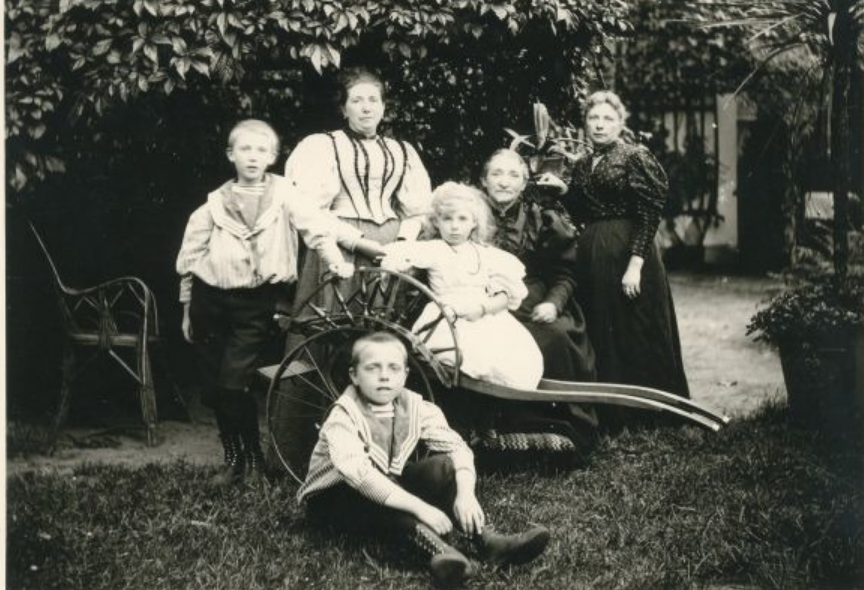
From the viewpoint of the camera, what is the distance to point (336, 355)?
4352 mm

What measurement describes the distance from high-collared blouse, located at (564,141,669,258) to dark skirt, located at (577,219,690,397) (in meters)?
0.07

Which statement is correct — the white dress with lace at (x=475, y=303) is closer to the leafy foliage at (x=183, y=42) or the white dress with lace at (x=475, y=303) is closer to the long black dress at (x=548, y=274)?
the long black dress at (x=548, y=274)

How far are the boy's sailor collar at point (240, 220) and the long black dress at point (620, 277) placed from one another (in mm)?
1591

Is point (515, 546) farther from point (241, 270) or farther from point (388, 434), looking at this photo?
point (241, 270)

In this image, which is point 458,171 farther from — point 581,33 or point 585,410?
point 585,410

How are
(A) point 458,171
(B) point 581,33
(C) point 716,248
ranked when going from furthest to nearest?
(C) point 716,248
(A) point 458,171
(B) point 581,33

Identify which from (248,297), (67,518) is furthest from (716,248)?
(67,518)

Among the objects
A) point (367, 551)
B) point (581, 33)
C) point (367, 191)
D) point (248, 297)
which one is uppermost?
point (581, 33)

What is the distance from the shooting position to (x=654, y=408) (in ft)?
15.1

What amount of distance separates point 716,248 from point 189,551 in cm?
947

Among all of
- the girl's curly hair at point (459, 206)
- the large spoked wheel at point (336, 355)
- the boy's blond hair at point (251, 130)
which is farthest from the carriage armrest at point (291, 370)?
the boy's blond hair at point (251, 130)

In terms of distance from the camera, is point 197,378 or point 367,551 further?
point 197,378

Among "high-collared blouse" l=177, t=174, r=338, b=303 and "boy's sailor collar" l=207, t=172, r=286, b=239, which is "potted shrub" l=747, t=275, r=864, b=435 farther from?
"boy's sailor collar" l=207, t=172, r=286, b=239

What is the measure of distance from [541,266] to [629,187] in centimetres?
59
